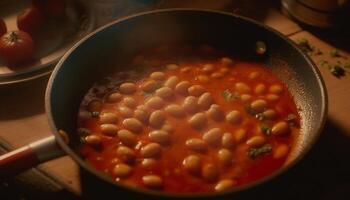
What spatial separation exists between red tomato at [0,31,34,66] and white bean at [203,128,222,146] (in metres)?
0.65

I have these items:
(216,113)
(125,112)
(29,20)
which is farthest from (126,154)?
(29,20)

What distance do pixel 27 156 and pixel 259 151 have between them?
0.55 metres

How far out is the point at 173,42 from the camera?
1.43 m

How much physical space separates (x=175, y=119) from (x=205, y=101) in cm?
10

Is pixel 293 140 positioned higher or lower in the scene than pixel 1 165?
lower

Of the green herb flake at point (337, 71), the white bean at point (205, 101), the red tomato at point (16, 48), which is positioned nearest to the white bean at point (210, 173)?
the white bean at point (205, 101)

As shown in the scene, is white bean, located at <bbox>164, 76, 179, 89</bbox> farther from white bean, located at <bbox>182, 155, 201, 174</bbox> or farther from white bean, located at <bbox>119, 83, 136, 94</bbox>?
white bean, located at <bbox>182, 155, 201, 174</bbox>

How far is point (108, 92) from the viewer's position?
1.27m

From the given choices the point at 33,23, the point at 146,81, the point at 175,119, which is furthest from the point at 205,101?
the point at 33,23

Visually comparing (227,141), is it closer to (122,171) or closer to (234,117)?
(234,117)

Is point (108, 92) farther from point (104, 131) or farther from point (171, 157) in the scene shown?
point (171, 157)

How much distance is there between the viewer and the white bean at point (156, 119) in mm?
1156

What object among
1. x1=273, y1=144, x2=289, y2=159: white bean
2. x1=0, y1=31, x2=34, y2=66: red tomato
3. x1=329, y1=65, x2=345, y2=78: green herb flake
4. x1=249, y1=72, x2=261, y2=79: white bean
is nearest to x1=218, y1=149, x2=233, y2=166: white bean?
x1=273, y1=144, x2=289, y2=159: white bean

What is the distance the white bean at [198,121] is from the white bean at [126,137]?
0.16 meters
